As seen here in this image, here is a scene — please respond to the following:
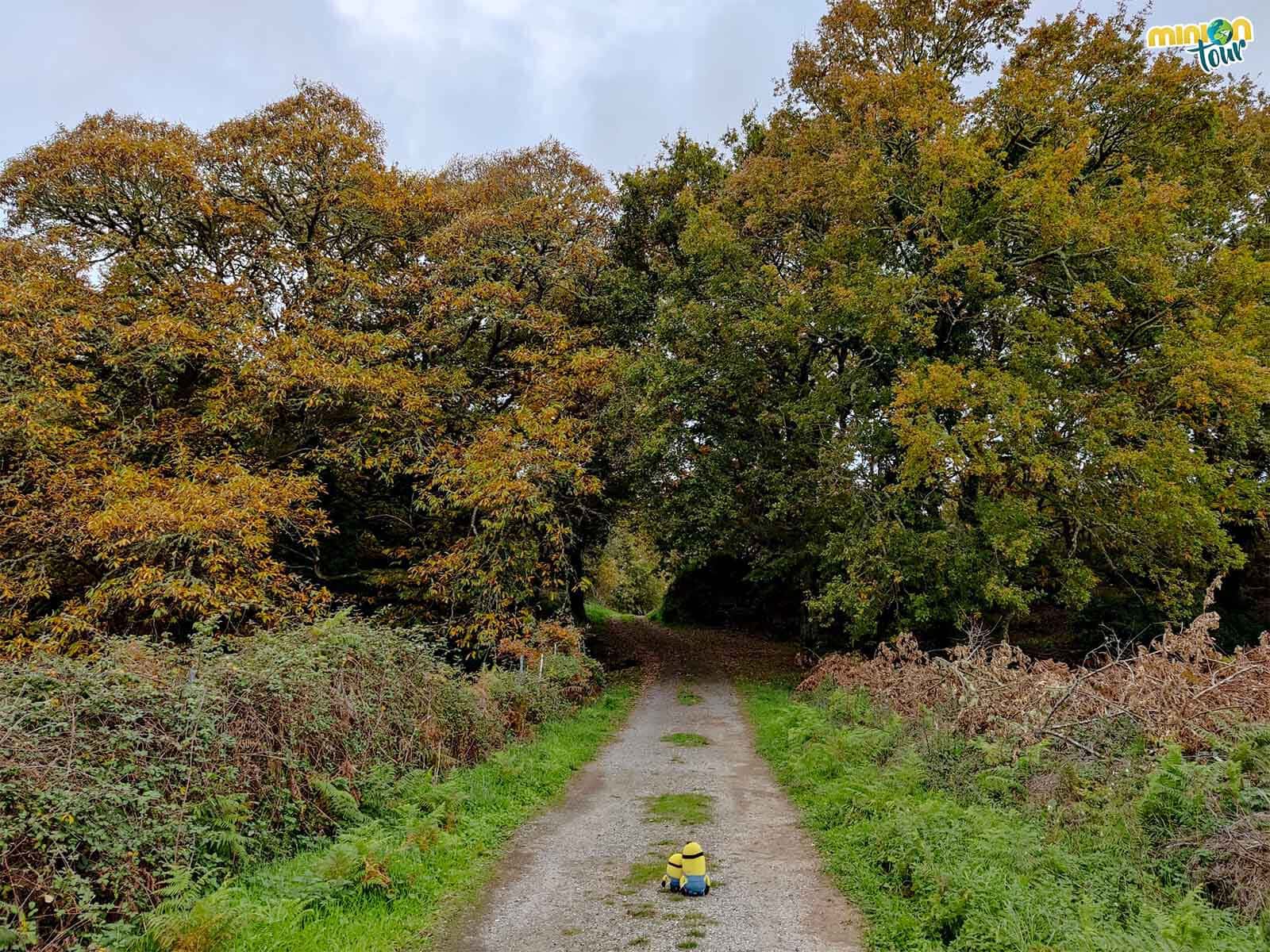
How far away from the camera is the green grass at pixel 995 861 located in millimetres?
4496

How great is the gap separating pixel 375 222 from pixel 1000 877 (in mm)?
20424

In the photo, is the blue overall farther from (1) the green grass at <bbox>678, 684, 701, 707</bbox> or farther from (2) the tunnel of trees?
(1) the green grass at <bbox>678, 684, 701, 707</bbox>

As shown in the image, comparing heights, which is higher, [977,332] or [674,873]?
[977,332]

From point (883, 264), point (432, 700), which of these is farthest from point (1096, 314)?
point (432, 700)

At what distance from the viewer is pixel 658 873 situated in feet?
21.2

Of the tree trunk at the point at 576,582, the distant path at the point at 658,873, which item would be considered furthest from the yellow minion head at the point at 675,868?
the tree trunk at the point at 576,582

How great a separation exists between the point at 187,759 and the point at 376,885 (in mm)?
1941

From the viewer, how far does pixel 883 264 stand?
659 inches

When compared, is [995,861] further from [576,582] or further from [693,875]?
[576,582]

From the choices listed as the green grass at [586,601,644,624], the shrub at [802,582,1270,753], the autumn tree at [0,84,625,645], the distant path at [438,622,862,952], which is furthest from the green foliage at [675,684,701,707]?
the green grass at [586,601,644,624]

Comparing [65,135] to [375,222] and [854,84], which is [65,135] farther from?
[854,84]

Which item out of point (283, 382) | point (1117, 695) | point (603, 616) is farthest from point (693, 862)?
point (603, 616)

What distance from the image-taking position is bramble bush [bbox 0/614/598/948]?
453cm

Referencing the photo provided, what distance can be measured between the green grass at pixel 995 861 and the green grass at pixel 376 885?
3525 millimetres
